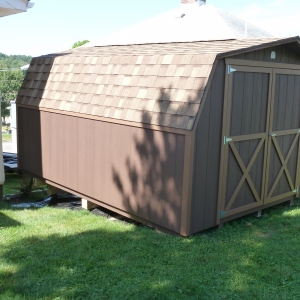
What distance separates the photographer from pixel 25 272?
14.5 ft

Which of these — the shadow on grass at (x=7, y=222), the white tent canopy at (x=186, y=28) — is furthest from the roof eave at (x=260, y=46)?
the shadow on grass at (x=7, y=222)

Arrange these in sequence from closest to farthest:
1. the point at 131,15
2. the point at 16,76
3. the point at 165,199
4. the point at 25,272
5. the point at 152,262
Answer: the point at 25,272, the point at 152,262, the point at 165,199, the point at 131,15, the point at 16,76

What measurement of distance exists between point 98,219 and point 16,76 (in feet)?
268

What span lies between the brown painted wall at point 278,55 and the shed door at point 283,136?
0.18 meters

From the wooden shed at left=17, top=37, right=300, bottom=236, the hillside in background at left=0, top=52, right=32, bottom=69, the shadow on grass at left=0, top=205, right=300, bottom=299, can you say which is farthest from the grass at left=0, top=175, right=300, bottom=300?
the hillside in background at left=0, top=52, right=32, bottom=69

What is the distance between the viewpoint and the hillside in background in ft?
263

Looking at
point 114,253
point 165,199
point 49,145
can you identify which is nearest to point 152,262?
point 114,253

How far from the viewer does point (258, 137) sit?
6.12m

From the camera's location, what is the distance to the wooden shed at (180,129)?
5203 mm

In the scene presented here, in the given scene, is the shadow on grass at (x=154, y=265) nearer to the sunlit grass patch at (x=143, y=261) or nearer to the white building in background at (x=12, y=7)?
the sunlit grass patch at (x=143, y=261)

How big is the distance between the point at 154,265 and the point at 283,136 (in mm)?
3199

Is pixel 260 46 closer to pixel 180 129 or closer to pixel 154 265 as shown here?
pixel 180 129

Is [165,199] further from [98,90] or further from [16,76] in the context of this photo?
[16,76]

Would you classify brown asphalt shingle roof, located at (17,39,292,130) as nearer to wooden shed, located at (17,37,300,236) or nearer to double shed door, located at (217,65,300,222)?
wooden shed, located at (17,37,300,236)
